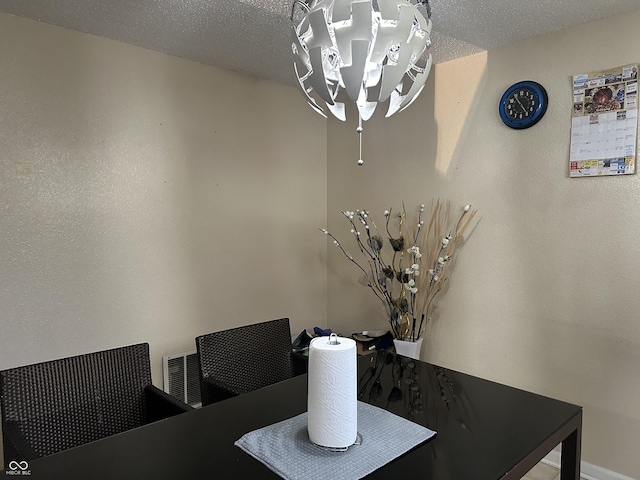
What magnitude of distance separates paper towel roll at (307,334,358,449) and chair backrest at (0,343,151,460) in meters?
0.82

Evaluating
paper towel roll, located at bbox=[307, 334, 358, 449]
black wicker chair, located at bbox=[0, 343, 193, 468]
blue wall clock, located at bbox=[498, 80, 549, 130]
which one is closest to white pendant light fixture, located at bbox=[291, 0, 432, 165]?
paper towel roll, located at bbox=[307, 334, 358, 449]

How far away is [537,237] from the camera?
2330mm

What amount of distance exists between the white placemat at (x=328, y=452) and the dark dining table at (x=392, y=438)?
0.03m

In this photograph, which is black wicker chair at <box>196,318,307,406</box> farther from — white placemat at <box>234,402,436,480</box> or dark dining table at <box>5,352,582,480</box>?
white placemat at <box>234,402,436,480</box>

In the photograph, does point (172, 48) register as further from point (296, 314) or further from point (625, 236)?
point (625, 236)

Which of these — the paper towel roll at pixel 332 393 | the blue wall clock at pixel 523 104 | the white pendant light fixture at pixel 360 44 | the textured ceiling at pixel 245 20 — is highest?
the textured ceiling at pixel 245 20

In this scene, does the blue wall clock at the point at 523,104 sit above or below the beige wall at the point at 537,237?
above

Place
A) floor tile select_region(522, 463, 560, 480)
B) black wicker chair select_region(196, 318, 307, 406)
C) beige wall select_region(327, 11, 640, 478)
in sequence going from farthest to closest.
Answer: floor tile select_region(522, 463, 560, 480) → beige wall select_region(327, 11, 640, 478) → black wicker chair select_region(196, 318, 307, 406)

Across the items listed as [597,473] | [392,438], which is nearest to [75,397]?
[392,438]

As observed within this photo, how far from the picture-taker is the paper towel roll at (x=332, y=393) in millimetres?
1090

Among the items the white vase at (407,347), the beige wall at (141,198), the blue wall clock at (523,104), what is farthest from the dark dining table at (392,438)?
the blue wall clock at (523,104)

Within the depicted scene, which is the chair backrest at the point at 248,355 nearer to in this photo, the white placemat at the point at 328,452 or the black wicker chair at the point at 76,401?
the black wicker chair at the point at 76,401

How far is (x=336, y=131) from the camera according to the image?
10.8 feet

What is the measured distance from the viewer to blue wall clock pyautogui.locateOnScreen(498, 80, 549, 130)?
7.45 feet
